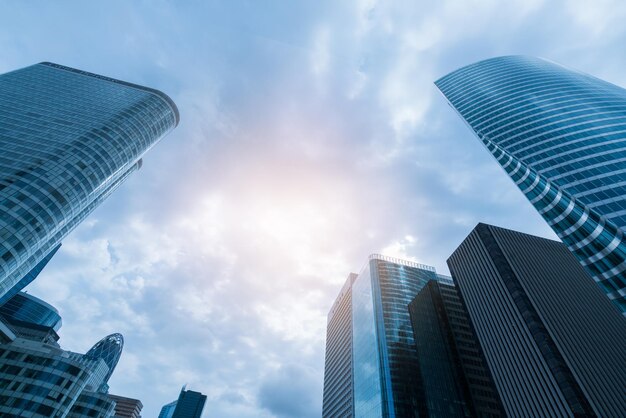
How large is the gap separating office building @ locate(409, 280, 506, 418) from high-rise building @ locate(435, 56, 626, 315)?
34.5 m

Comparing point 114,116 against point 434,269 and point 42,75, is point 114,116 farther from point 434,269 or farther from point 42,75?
point 434,269

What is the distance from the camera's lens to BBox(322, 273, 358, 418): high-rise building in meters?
123

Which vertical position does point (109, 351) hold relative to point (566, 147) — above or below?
below

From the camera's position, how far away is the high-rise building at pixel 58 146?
69.1 metres

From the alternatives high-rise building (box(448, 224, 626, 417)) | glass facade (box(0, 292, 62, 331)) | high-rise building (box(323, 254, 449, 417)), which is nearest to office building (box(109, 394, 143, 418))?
glass facade (box(0, 292, 62, 331))

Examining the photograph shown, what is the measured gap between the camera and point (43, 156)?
8031cm

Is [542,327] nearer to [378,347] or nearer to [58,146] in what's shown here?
[378,347]

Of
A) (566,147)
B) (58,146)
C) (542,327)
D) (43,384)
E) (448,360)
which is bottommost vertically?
(43,384)

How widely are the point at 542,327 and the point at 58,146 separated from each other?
401 ft

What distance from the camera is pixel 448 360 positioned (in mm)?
100938

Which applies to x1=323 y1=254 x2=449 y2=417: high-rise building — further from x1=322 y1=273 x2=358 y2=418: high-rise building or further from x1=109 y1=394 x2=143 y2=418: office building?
x1=109 y1=394 x2=143 y2=418: office building

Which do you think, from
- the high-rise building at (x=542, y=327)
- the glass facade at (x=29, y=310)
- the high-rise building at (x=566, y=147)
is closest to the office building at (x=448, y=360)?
the high-rise building at (x=542, y=327)

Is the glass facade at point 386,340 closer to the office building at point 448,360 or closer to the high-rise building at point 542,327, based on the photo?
the office building at point 448,360

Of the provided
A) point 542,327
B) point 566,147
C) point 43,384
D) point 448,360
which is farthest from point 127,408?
point 566,147
